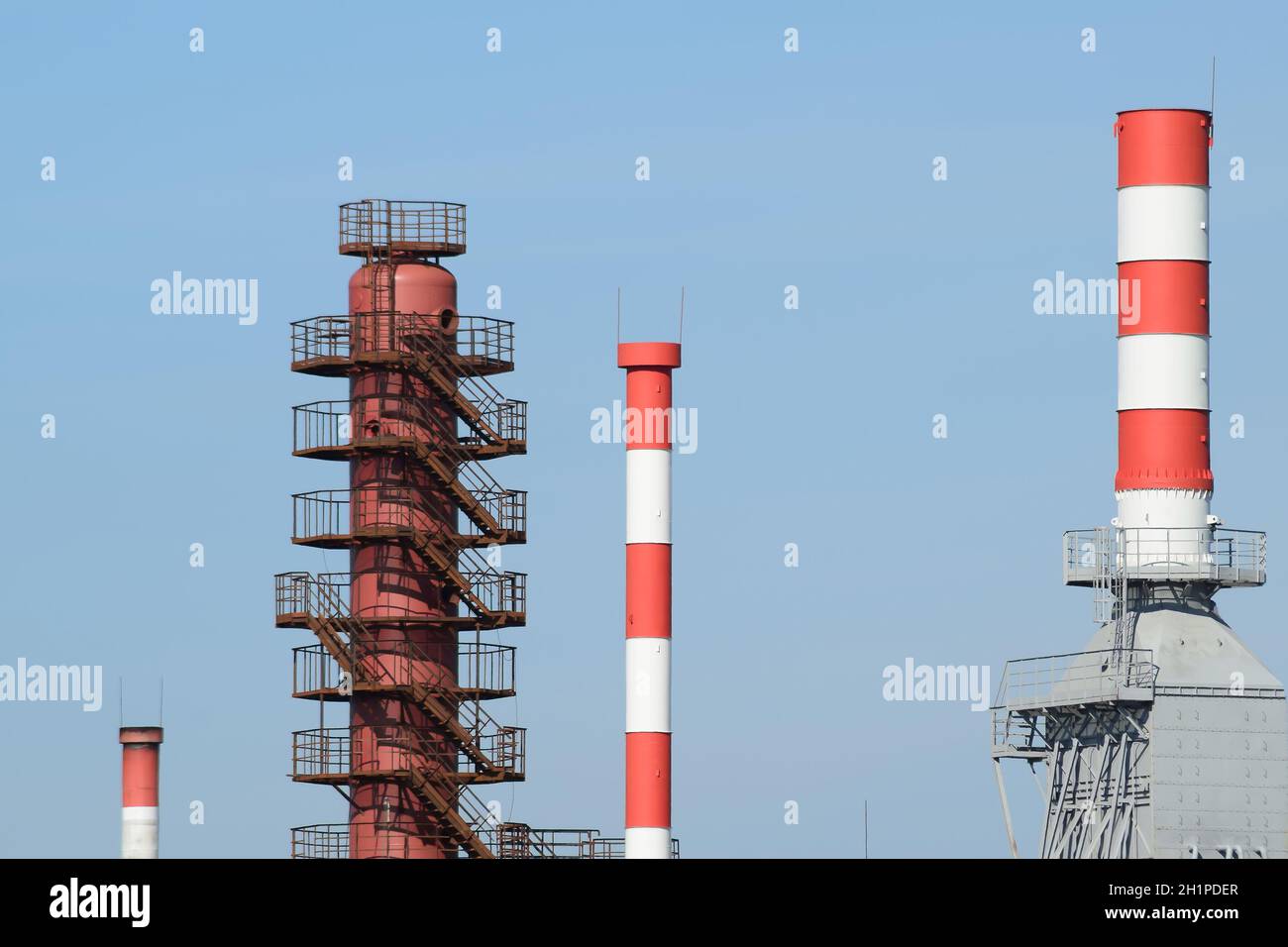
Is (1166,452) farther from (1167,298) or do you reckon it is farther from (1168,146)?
(1168,146)

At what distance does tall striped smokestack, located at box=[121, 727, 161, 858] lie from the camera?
279 ft

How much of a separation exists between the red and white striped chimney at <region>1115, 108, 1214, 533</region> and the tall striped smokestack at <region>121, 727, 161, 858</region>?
2860cm

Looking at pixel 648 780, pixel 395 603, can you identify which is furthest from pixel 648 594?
pixel 395 603

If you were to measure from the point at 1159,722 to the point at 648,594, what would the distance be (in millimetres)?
13024

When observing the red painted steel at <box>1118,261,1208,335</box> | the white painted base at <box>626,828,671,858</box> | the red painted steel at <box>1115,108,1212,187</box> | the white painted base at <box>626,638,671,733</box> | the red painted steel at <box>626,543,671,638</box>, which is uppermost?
the red painted steel at <box>1115,108,1212,187</box>

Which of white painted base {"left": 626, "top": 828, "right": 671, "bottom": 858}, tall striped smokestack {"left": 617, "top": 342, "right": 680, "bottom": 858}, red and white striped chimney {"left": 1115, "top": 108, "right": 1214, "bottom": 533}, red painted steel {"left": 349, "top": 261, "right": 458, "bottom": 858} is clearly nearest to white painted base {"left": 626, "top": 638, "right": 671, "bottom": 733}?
tall striped smokestack {"left": 617, "top": 342, "right": 680, "bottom": 858}

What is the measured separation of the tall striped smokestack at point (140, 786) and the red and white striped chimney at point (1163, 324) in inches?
1126

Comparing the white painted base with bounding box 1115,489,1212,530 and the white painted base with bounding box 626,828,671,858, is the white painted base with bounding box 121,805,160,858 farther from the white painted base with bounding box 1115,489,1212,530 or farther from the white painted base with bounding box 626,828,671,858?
the white painted base with bounding box 1115,489,1212,530

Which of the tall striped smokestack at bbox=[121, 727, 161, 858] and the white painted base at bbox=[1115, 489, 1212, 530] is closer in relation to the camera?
the white painted base at bbox=[1115, 489, 1212, 530]
